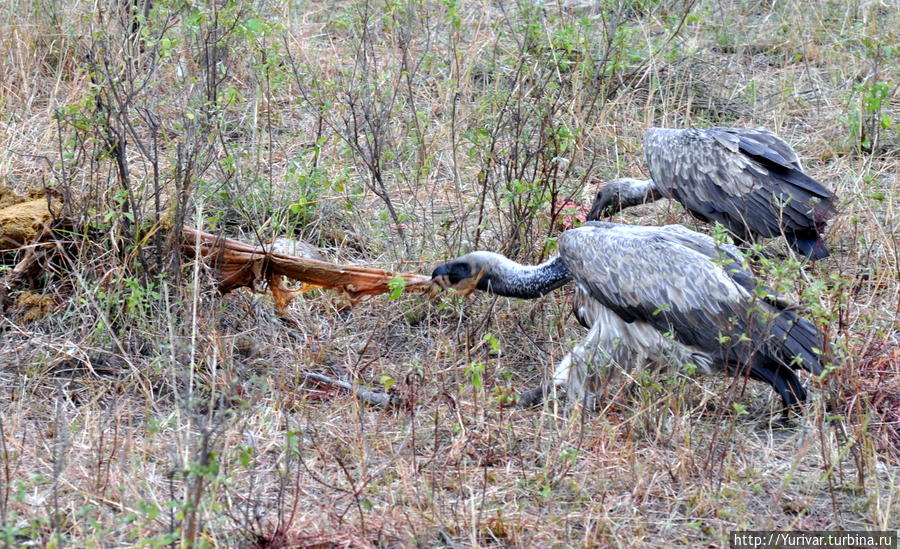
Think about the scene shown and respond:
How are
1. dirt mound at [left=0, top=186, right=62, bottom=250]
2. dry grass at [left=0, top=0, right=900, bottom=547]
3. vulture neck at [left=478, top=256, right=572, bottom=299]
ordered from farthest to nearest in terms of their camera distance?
1. vulture neck at [left=478, top=256, right=572, bottom=299]
2. dirt mound at [left=0, top=186, right=62, bottom=250]
3. dry grass at [left=0, top=0, right=900, bottom=547]

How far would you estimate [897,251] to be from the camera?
20.4ft

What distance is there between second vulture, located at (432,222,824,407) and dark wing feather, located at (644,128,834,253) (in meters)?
1.23

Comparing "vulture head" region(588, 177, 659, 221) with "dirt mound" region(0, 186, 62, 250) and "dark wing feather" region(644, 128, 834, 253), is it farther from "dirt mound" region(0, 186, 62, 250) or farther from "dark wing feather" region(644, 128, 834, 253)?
"dirt mound" region(0, 186, 62, 250)

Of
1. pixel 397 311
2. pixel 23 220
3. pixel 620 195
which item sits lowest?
pixel 397 311

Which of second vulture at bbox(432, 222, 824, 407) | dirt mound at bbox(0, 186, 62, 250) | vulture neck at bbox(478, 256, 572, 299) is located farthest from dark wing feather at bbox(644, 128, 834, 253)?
dirt mound at bbox(0, 186, 62, 250)

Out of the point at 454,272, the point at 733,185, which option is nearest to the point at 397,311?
the point at 454,272

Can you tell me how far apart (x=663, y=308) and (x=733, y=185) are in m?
2.26

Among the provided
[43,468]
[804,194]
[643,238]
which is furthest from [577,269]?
[43,468]

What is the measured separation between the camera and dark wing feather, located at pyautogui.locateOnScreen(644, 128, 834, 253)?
6.58 m

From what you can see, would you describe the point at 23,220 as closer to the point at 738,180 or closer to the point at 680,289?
the point at 680,289

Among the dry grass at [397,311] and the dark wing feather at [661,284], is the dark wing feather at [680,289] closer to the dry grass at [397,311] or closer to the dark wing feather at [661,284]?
the dark wing feather at [661,284]

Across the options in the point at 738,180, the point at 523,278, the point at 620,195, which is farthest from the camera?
the point at 620,195

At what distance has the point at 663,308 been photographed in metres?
4.86

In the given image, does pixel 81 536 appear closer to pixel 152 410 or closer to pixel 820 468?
pixel 152 410
